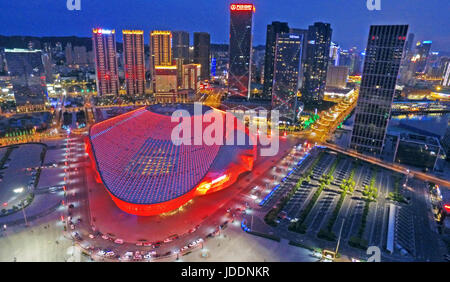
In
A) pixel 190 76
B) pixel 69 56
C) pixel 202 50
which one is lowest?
pixel 190 76

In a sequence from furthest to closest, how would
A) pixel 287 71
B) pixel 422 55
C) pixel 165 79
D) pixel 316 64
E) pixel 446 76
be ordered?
pixel 422 55
pixel 446 76
pixel 165 79
pixel 316 64
pixel 287 71

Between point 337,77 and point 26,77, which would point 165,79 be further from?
point 337,77

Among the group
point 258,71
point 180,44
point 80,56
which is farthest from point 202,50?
point 80,56

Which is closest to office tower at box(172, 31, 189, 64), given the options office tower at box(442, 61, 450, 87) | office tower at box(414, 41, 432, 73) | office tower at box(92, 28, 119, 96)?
office tower at box(92, 28, 119, 96)

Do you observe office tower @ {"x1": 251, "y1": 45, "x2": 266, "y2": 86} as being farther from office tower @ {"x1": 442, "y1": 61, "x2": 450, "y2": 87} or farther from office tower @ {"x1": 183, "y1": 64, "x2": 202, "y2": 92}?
office tower @ {"x1": 442, "y1": 61, "x2": 450, "y2": 87}

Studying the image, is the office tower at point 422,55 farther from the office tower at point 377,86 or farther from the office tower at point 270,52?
the office tower at point 377,86

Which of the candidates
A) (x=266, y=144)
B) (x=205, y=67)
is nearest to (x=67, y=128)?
(x=266, y=144)

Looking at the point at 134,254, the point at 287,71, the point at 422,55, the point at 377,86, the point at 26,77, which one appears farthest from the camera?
the point at 422,55
